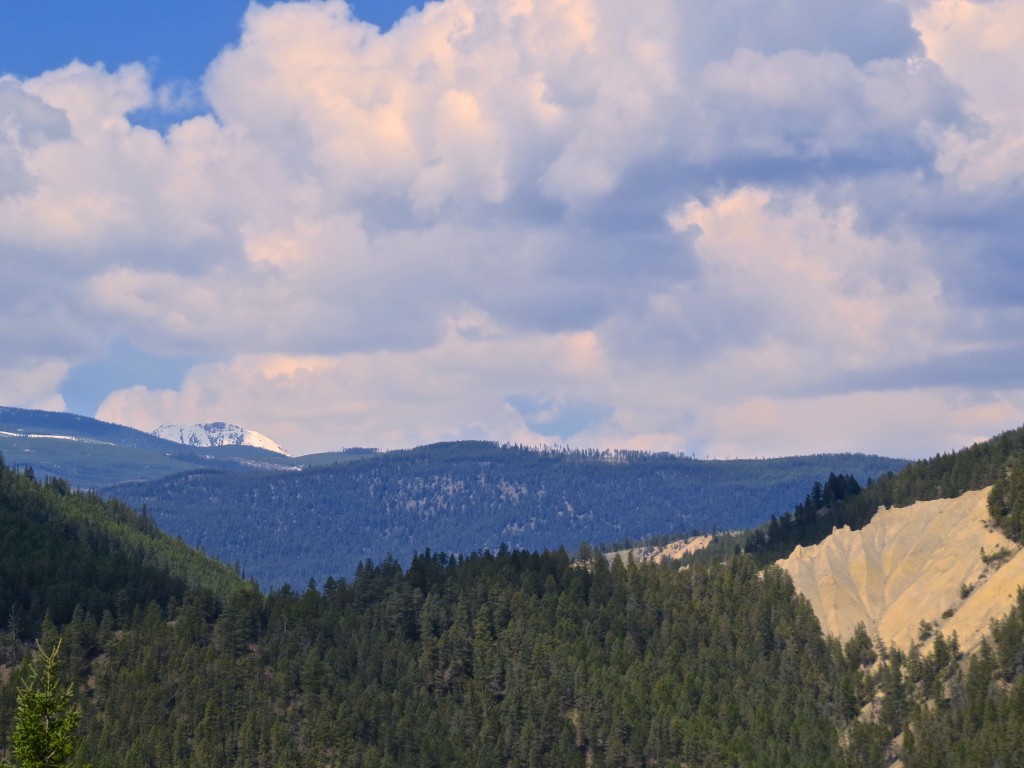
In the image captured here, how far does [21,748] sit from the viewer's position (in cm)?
7162

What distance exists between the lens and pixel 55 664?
72375mm

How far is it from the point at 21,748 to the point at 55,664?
3979mm
